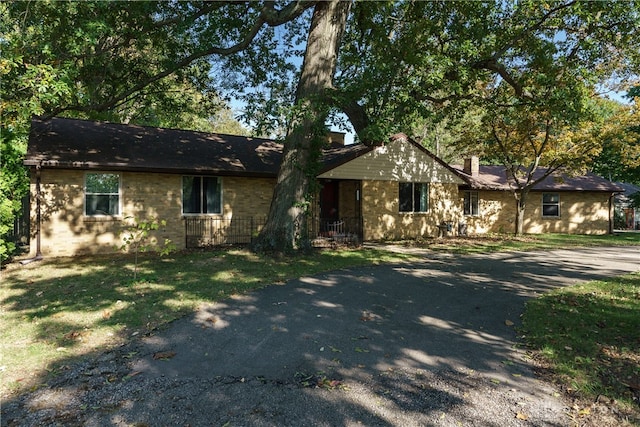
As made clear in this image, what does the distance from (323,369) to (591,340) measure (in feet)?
12.2

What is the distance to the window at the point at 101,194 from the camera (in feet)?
40.7

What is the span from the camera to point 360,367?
13.7 feet

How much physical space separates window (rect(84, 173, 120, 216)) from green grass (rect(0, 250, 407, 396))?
1.78 meters

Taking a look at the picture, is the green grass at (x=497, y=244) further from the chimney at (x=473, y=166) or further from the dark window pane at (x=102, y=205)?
the dark window pane at (x=102, y=205)

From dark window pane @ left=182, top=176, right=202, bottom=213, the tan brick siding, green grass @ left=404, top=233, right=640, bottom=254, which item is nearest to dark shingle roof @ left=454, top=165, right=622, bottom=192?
green grass @ left=404, top=233, right=640, bottom=254

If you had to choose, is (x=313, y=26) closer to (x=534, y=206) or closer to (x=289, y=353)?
(x=289, y=353)

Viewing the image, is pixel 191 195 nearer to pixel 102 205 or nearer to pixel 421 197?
pixel 102 205

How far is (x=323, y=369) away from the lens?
4.11 metres

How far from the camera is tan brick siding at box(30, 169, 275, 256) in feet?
38.8

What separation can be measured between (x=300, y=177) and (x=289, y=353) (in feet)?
24.6

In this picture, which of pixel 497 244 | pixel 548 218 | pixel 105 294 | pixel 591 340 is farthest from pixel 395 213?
pixel 105 294

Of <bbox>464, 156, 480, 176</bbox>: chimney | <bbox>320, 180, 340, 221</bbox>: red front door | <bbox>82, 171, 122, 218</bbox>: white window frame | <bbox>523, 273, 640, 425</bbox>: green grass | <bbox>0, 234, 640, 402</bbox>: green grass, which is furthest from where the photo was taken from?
<bbox>464, 156, 480, 176</bbox>: chimney

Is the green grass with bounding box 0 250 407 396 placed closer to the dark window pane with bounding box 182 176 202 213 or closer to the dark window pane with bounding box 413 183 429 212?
the dark window pane with bounding box 182 176 202 213

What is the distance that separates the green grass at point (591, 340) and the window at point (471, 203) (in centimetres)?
1480
